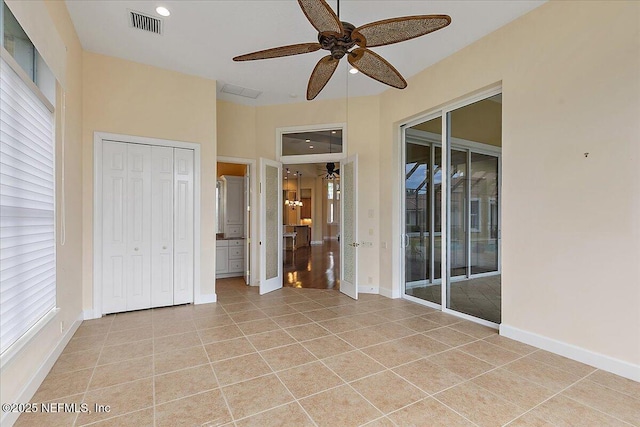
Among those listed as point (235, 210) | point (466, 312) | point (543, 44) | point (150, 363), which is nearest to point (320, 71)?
→ point (543, 44)

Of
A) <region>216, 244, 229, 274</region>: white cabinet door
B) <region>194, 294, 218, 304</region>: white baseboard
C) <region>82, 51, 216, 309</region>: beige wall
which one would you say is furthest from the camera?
<region>216, 244, 229, 274</region>: white cabinet door

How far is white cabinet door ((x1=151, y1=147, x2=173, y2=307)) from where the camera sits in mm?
4422

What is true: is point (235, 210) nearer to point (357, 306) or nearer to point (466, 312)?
point (357, 306)

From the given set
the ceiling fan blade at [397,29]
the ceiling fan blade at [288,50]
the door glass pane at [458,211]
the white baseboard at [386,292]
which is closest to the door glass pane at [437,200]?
the door glass pane at [458,211]

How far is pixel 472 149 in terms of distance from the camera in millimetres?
4449

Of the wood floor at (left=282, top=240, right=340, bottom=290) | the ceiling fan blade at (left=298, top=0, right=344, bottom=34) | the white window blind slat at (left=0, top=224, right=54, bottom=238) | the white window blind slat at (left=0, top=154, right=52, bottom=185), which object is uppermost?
the ceiling fan blade at (left=298, top=0, right=344, bottom=34)

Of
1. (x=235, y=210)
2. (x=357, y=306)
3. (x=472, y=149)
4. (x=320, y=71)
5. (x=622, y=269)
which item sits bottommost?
(x=357, y=306)

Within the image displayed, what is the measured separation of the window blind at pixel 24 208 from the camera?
1.97 metres

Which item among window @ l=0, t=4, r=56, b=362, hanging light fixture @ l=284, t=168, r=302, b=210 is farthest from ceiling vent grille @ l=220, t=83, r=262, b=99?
hanging light fixture @ l=284, t=168, r=302, b=210

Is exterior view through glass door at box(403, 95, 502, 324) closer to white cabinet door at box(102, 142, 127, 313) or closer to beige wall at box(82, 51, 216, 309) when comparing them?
beige wall at box(82, 51, 216, 309)

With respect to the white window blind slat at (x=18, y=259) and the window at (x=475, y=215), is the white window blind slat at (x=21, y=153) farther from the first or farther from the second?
the window at (x=475, y=215)

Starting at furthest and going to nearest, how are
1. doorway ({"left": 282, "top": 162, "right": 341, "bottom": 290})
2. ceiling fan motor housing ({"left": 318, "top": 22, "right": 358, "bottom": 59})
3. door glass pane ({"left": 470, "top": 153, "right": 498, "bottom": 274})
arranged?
doorway ({"left": 282, "top": 162, "right": 341, "bottom": 290}) < door glass pane ({"left": 470, "top": 153, "right": 498, "bottom": 274}) < ceiling fan motor housing ({"left": 318, "top": 22, "right": 358, "bottom": 59})

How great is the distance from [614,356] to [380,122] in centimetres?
426

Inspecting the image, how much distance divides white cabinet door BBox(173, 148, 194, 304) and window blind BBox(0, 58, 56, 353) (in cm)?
179
